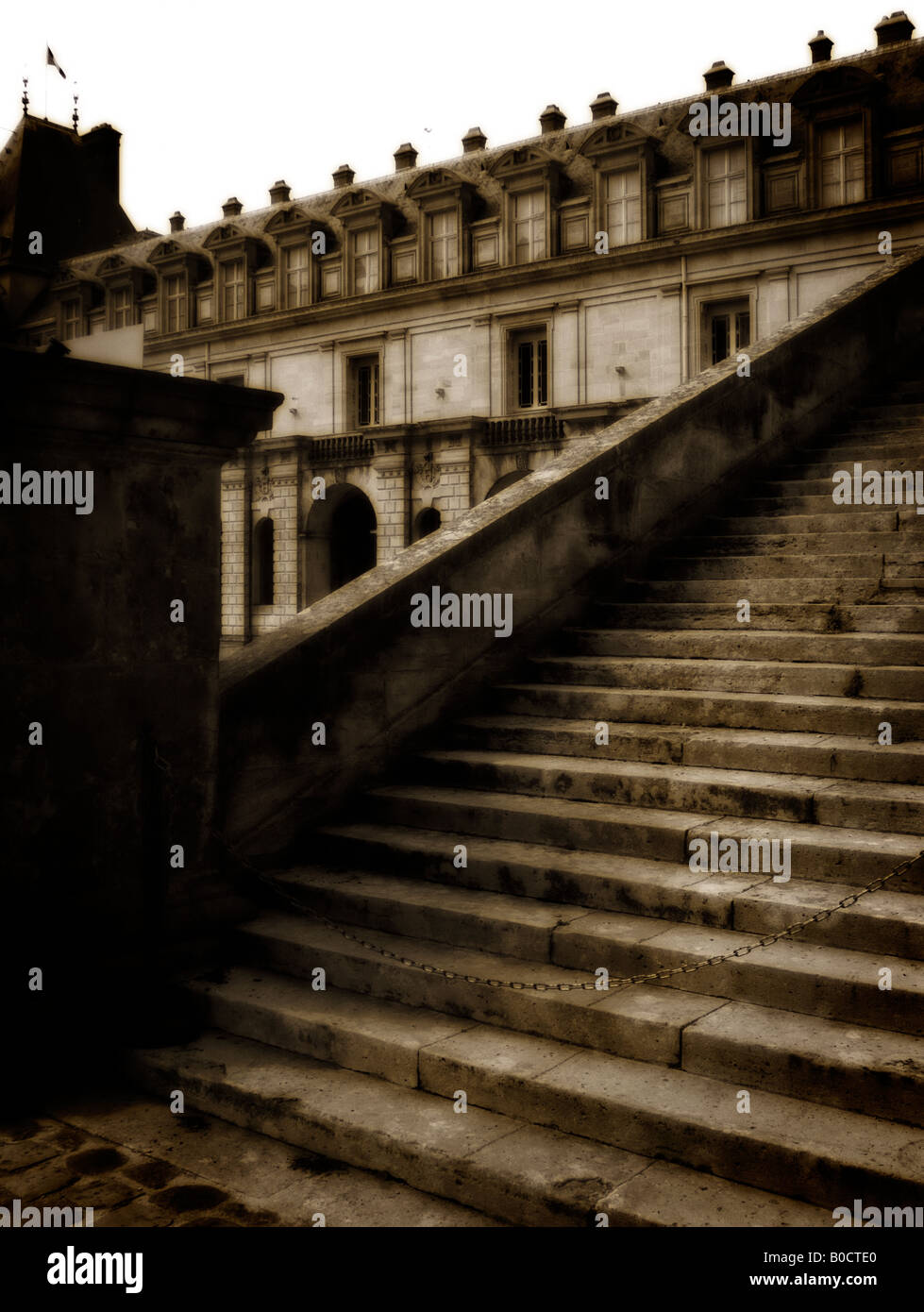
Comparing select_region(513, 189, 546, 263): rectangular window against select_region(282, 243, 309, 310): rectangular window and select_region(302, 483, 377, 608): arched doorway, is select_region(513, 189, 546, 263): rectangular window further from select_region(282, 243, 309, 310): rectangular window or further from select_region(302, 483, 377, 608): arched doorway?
select_region(302, 483, 377, 608): arched doorway

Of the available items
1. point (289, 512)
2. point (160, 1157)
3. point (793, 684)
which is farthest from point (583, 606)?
point (289, 512)

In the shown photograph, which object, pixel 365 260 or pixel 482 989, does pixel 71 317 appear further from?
pixel 482 989

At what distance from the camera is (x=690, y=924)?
431 centimetres

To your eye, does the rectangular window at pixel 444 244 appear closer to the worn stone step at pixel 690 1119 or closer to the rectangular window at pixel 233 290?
the rectangular window at pixel 233 290

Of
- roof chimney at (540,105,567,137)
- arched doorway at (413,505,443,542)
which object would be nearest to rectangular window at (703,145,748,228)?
roof chimney at (540,105,567,137)

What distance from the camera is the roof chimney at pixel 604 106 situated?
32.0 meters

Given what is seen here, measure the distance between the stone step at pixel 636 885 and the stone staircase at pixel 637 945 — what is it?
13 millimetres

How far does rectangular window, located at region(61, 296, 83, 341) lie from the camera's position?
42969mm

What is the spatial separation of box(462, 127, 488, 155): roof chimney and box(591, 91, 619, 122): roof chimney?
4.00m

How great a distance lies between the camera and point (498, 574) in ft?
21.6

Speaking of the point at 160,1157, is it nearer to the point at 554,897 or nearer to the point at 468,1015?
the point at 468,1015

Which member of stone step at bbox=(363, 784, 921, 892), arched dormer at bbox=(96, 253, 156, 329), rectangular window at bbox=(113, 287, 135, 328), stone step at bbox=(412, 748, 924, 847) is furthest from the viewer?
rectangular window at bbox=(113, 287, 135, 328)

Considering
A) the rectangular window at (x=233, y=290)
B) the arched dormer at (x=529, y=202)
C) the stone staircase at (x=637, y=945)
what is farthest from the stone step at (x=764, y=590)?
the rectangular window at (x=233, y=290)
